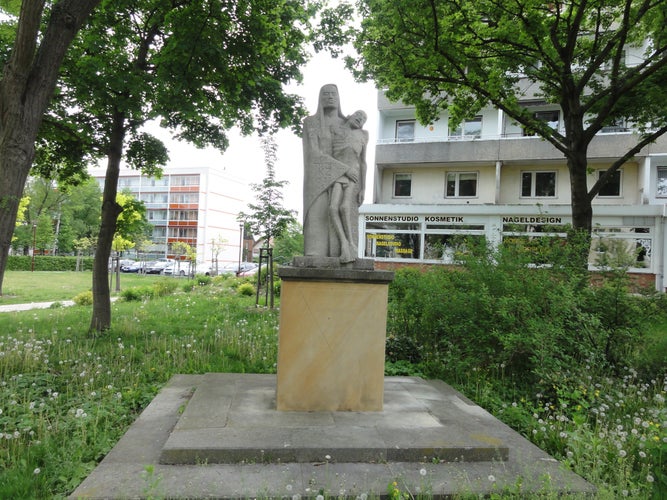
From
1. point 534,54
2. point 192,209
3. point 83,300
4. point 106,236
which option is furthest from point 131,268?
point 534,54

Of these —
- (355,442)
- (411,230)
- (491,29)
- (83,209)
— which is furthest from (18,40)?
(83,209)

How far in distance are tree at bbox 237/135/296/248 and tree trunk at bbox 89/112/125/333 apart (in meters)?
5.53

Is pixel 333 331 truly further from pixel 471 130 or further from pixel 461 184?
pixel 471 130

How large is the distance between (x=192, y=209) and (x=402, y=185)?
188ft

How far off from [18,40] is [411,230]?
20.7 metres

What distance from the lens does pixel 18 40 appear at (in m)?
4.29

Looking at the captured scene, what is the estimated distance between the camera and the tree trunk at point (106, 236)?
28.6 ft

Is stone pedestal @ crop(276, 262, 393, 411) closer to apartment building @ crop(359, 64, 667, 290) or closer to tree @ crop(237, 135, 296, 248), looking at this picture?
tree @ crop(237, 135, 296, 248)

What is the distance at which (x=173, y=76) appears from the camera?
774cm

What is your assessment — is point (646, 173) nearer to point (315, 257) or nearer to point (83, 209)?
point (315, 257)

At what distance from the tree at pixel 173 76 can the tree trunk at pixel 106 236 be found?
0.8 inches

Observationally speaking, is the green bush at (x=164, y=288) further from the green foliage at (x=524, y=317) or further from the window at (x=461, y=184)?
the window at (x=461, y=184)

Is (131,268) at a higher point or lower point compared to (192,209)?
lower

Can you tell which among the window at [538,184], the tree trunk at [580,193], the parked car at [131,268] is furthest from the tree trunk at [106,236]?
the parked car at [131,268]
